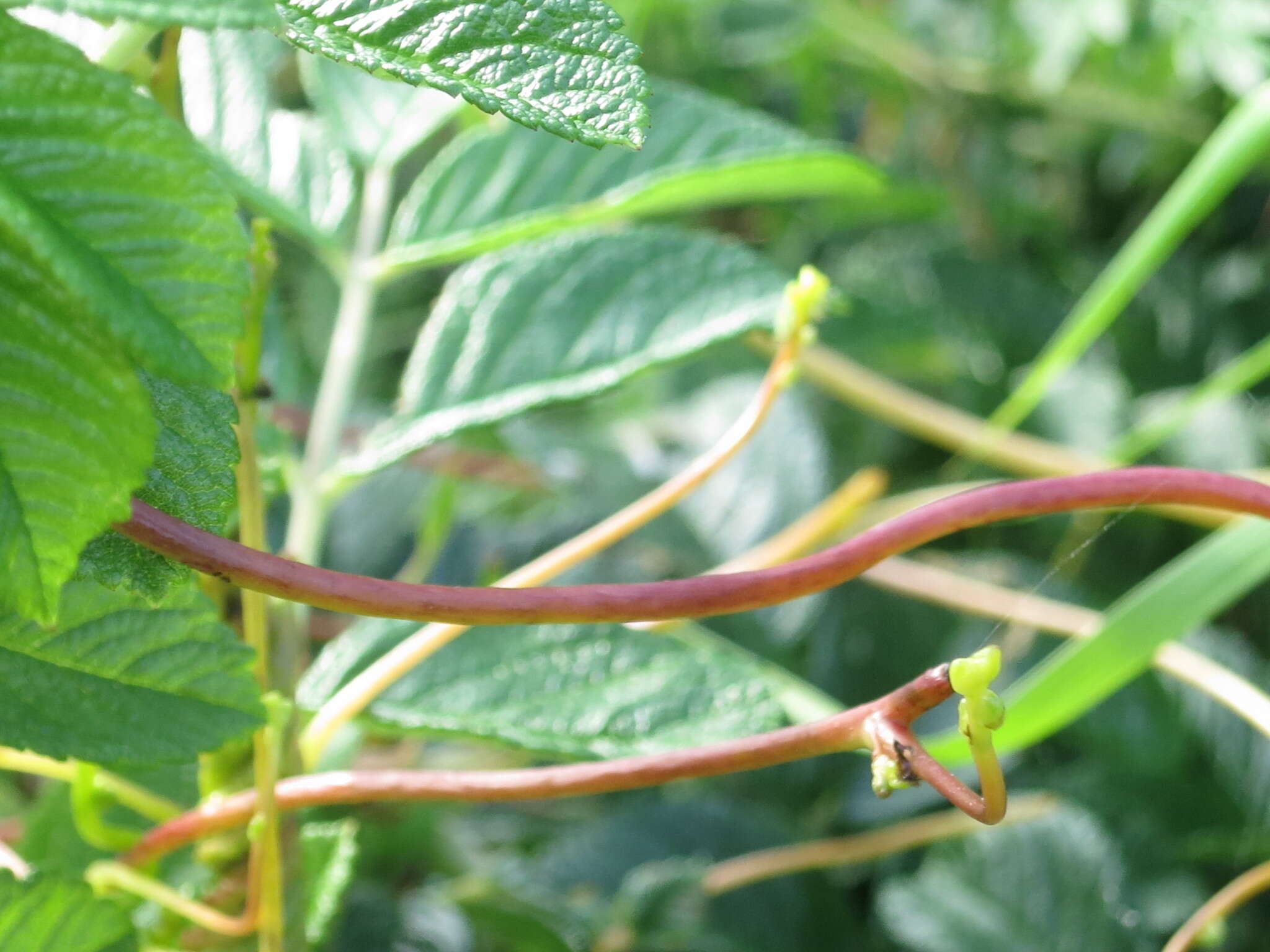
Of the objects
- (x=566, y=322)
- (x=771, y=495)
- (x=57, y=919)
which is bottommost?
(x=57, y=919)

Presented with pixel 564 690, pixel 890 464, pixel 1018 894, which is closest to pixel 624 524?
pixel 564 690

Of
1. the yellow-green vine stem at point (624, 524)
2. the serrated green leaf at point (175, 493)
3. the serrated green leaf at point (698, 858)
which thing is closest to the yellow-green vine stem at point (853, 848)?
the serrated green leaf at point (698, 858)

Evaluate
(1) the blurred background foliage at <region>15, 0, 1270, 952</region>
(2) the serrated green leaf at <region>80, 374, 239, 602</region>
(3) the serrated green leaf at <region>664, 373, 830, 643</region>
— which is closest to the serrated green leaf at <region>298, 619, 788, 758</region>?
(1) the blurred background foliage at <region>15, 0, 1270, 952</region>

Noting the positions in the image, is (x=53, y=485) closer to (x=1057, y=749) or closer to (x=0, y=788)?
(x=0, y=788)

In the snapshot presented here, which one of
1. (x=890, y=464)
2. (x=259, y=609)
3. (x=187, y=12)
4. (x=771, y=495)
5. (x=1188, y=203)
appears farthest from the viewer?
(x=890, y=464)

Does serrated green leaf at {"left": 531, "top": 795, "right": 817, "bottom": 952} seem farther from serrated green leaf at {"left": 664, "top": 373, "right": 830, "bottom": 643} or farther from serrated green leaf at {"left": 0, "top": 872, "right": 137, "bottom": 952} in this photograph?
serrated green leaf at {"left": 0, "top": 872, "right": 137, "bottom": 952}

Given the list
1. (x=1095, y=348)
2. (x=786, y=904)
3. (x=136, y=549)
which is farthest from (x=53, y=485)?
(x=1095, y=348)

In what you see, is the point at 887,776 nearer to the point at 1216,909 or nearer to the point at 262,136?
the point at 1216,909

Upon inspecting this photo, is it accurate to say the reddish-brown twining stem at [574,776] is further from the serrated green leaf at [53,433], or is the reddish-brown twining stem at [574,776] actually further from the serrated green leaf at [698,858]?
the serrated green leaf at [698,858]
